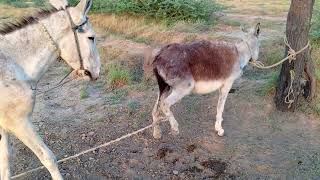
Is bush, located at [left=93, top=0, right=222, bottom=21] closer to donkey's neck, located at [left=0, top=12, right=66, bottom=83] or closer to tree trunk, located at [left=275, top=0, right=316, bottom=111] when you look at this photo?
tree trunk, located at [left=275, top=0, right=316, bottom=111]

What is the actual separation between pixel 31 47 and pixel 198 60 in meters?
2.52

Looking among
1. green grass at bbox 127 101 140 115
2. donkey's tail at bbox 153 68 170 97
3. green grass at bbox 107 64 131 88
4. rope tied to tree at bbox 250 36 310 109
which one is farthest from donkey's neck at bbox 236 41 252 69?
green grass at bbox 107 64 131 88

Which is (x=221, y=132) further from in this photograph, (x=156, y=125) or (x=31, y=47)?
(x=31, y=47)

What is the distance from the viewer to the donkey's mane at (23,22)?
4238mm

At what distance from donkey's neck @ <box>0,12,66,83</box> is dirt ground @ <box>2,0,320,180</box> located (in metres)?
1.77

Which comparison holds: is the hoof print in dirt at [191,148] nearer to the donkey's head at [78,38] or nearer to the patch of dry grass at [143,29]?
the donkey's head at [78,38]

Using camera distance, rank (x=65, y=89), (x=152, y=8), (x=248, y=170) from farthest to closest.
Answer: (x=152, y=8) → (x=65, y=89) → (x=248, y=170)

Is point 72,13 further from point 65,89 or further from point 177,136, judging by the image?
point 65,89

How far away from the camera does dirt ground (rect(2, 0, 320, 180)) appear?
5.68 metres

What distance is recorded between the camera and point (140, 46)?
31.9 feet

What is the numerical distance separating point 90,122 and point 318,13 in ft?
21.2

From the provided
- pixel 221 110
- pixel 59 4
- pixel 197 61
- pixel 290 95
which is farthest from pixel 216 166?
pixel 59 4

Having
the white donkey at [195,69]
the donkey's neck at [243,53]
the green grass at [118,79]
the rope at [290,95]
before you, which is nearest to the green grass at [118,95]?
the green grass at [118,79]

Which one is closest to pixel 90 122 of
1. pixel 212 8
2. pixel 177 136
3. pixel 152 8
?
pixel 177 136
